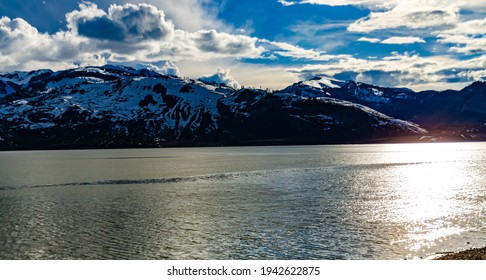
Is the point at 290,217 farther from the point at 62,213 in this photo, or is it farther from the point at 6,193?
the point at 6,193

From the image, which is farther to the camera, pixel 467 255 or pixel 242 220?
pixel 242 220

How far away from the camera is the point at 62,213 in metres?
76.2

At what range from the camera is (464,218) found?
67.4 m

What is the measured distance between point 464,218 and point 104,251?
51.7 meters

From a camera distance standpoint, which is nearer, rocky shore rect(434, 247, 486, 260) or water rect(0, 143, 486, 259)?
rocky shore rect(434, 247, 486, 260)

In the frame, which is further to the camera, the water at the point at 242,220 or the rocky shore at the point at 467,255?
the water at the point at 242,220
